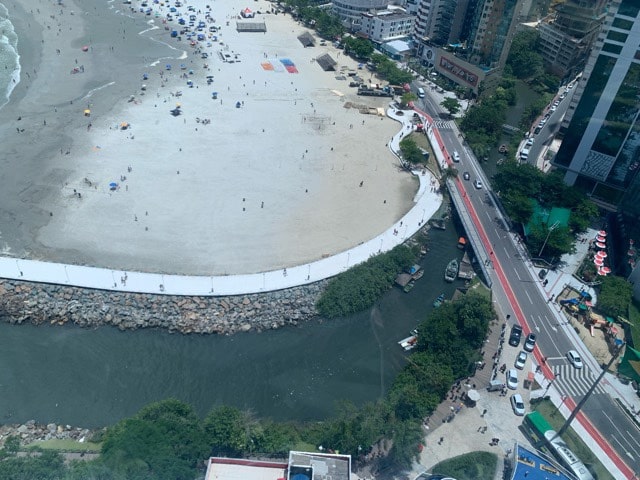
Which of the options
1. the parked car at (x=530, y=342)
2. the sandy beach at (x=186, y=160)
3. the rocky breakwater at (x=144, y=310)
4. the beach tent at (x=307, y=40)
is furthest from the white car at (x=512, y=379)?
the beach tent at (x=307, y=40)

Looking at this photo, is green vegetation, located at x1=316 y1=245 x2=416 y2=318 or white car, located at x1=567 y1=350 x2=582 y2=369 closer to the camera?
white car, located at x1=567 y1=350 x2=582 y2=369

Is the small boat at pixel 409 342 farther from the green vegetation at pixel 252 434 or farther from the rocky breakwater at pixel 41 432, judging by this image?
the rocky breakwater at pixel 41 432

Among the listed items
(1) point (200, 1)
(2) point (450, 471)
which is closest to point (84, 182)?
(2) point (450, 471)

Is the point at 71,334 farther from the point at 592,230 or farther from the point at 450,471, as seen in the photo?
the point at 592,230

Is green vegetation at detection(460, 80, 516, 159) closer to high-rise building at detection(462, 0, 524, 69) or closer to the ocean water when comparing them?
high-rise building at detection(462, 0, 524, 69)

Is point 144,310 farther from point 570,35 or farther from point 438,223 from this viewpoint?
point 570,35

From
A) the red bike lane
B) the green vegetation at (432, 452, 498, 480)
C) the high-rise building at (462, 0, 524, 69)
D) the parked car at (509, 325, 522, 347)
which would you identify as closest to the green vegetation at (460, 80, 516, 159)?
the red bike lane

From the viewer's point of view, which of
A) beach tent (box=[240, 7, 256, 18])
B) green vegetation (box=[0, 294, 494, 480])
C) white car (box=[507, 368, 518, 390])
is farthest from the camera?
beach tent (box=[240, 7, 256, 18])
